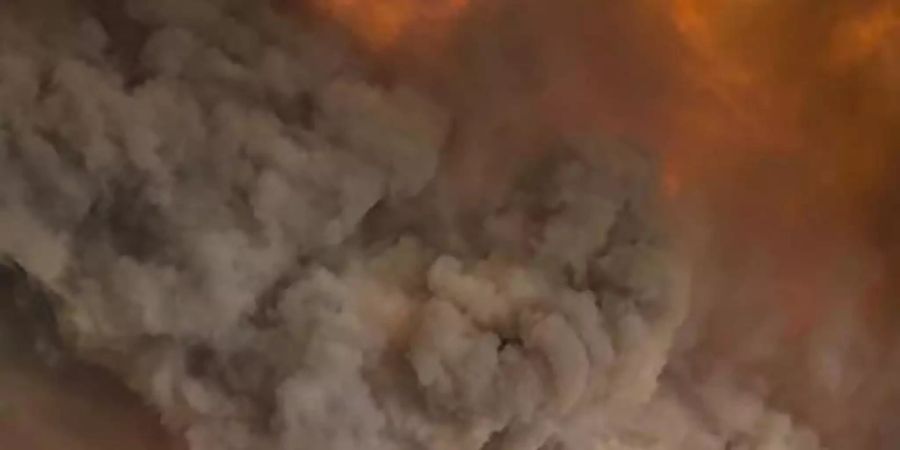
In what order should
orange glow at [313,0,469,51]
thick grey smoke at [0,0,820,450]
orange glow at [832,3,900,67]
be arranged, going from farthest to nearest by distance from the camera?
1. orange glow at [832,3,900,67]
2. orange glow at [313,0,469,51]
3. thick grey smoke at [0,0,820,450]

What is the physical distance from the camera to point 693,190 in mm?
990

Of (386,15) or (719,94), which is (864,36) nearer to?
(719,94)

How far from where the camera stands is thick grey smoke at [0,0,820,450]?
0.78m

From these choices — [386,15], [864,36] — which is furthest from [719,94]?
[386,15]

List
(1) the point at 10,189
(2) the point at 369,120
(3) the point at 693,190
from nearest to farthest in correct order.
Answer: (1) the point at 10,189 < (2) the point at 369,120 < (3) the point at 693,190

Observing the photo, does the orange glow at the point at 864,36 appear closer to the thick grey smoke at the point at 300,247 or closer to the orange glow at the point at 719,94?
the orange glow at the point at 719,94

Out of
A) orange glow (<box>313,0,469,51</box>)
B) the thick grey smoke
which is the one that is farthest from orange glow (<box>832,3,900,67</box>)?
orange glow (<box>313,0,469,51</box>)

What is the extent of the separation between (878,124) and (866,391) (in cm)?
23

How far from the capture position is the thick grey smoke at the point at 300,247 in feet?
2.55

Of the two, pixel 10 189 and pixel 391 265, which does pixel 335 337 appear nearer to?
pixel 391 265

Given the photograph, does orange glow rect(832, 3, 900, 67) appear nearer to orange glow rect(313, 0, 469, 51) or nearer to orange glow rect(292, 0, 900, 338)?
orange glow rect(292, 0, 900, 338)

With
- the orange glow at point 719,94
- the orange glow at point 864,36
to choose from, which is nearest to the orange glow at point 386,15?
the orange glow at point 719,94

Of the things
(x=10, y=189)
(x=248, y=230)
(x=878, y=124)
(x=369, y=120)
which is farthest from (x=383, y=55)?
(x=878, y=124)

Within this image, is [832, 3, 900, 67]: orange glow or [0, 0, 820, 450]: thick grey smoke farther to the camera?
[832, 3, 900, 67]: orange glow
